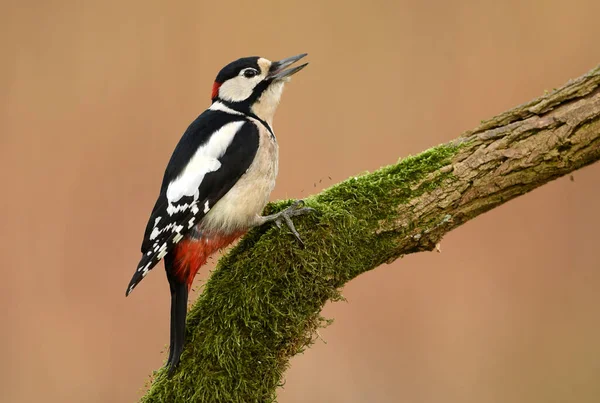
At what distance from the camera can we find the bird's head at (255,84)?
194 centimetres

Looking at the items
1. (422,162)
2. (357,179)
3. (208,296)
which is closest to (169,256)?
(208,296)

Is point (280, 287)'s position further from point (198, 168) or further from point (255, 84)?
point (255, 84)

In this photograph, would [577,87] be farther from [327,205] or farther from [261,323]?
[261,323]

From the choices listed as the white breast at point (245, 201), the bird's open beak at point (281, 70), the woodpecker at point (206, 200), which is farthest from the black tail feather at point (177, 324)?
the bird's open beak at point (281, 70)

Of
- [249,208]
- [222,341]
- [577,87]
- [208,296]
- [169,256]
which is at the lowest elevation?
[222,341]

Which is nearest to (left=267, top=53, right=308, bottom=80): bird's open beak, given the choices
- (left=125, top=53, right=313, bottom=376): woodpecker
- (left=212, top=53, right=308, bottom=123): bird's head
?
(left=212, top=53, right=308, bottom=123): bird's head

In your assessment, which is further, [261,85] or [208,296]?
[261,85]

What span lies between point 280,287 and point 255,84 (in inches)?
28.7

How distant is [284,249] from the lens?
1.55 metres

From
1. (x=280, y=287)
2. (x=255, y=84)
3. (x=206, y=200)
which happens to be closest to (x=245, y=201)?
(x=206, y=200)

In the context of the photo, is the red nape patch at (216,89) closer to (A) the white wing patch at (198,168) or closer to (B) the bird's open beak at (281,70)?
(B) the bird's open beak at (281,70)

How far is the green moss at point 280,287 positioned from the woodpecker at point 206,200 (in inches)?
2.1

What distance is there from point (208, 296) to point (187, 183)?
0.32 m

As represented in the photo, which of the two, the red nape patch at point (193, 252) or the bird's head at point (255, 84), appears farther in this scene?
the bird's head at point (255, 84)
